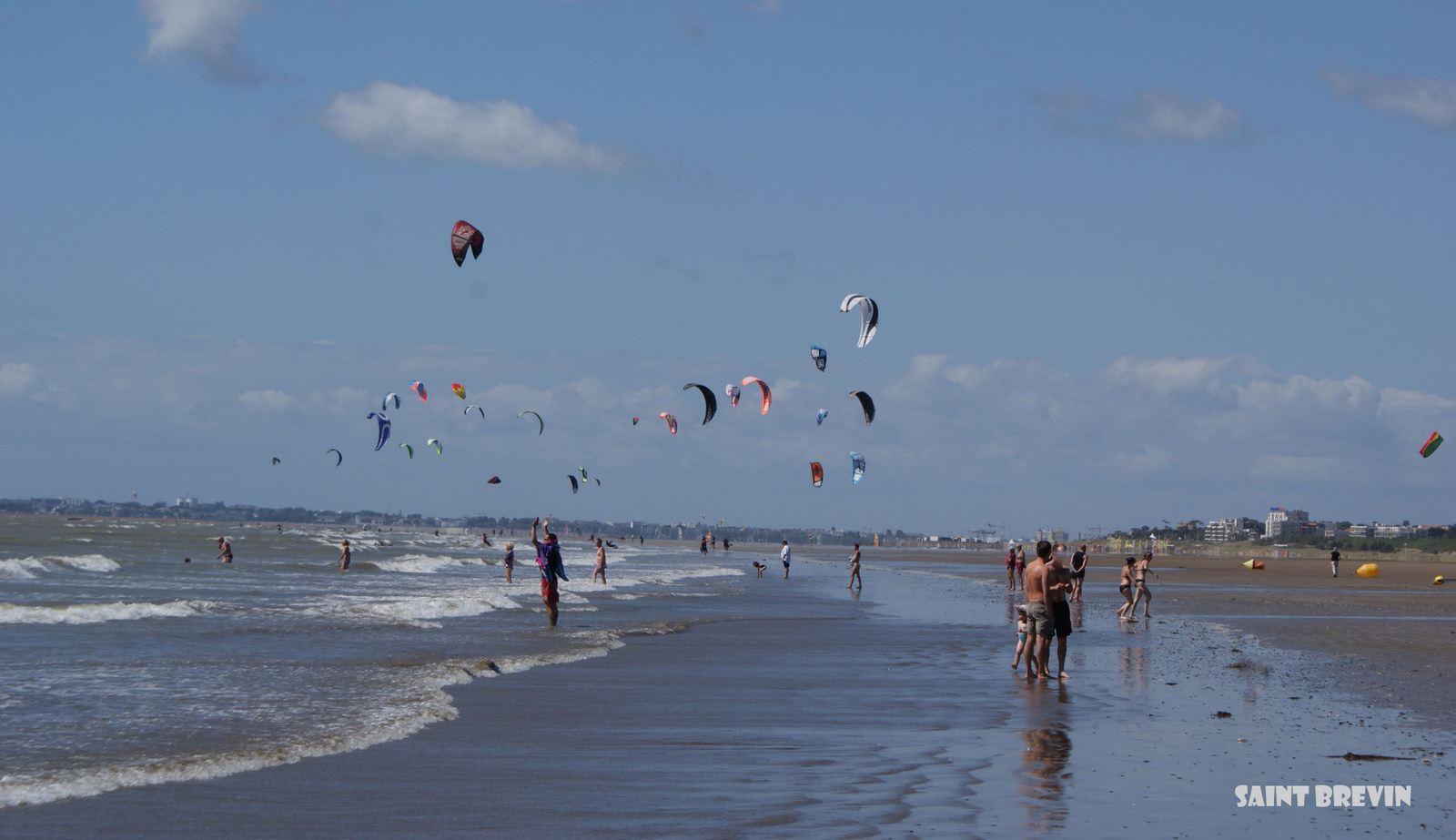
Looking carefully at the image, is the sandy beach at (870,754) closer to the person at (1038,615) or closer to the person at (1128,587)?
the person at (1038,615)

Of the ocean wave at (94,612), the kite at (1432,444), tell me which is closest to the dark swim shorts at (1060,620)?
the ocean wave at (94,612)

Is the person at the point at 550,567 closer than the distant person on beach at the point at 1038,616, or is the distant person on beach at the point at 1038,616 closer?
the distant person on beach at the point at 1038,616

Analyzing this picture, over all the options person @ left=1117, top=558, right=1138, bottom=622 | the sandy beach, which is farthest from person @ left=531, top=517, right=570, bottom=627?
person @ left=1117, top=558, right=1138, bottom=622

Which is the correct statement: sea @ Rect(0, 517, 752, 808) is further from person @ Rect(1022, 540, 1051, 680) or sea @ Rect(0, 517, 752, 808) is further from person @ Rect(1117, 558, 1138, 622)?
person @ Rect(1117, 558, 1138, 622)

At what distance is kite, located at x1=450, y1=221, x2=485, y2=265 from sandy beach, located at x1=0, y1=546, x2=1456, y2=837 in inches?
455

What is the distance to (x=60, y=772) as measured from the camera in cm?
772

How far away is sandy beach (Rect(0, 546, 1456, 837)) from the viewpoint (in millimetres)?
6449

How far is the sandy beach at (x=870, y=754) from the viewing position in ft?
21.2

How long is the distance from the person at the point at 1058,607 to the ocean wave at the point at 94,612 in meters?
14.3

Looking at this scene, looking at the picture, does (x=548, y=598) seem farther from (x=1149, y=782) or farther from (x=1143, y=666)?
(x=1149, y=782)

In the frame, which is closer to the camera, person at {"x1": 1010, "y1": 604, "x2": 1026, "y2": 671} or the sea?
the sea

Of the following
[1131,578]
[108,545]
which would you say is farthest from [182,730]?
[108,545]

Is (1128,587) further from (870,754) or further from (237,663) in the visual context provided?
(237,663)

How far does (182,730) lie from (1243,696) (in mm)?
9023
